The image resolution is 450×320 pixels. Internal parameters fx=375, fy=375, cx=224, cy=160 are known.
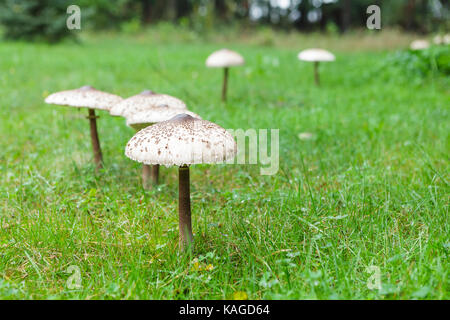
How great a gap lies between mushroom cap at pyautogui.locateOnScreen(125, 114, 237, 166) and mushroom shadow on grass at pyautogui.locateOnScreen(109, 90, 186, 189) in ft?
3.22

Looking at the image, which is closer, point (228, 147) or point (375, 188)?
point (228, 147)

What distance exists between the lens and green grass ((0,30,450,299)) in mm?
2236

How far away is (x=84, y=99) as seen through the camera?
3.42 meters

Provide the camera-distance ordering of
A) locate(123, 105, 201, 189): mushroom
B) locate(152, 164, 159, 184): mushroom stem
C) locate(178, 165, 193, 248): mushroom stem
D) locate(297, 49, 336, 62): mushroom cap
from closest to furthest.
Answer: locate(178, 165, 193, 248): mushroom stem < locate(123, 105, 201, 189): mushroom < locate(152, 164, 159, 184): mushroom stem < locate(297, 49, 336, 62): mushroom cap

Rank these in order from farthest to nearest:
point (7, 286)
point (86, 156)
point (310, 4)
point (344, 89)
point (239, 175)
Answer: point (310, 4) < point (344, 89) < point (86, 156) < point (239, 175) < point (7, 286)

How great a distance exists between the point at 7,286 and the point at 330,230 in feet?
6.91

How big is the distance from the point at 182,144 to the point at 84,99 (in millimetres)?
1641

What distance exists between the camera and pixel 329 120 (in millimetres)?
5652

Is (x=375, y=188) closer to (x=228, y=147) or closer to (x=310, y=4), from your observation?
(x=228, y=147)

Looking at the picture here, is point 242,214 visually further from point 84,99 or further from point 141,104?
point 84,99

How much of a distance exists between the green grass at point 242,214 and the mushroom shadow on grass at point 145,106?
140 millimetres

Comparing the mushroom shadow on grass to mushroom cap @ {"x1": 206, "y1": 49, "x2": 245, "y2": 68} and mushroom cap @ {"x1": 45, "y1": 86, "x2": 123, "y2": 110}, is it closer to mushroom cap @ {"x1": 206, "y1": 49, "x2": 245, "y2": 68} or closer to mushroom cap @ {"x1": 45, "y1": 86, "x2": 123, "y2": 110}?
mushroom cap @ {"x1": 45, "y1": 86, "x2": 123, "y2": 110}

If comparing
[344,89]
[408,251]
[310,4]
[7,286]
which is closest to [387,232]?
[408,251]

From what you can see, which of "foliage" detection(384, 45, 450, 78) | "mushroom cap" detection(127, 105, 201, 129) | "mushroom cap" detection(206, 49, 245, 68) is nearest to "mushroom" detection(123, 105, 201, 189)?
"mushroom cap" detection(127, 105, 201, 129)
